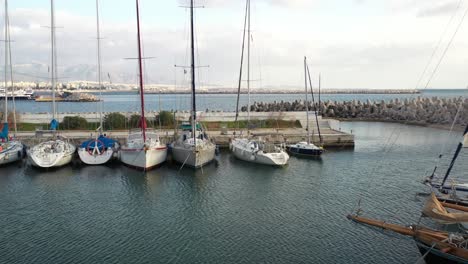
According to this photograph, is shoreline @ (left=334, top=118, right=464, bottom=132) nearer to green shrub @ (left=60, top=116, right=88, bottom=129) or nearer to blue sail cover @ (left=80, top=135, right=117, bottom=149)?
blue sail cover @ (left=80, top=135, right=117, bottom=149)

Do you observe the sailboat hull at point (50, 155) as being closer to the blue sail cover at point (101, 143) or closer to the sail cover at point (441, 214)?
the blue sail cover at point (101, 143)

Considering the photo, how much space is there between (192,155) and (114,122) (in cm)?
1713

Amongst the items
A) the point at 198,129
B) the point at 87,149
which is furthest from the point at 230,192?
the point at 87,149

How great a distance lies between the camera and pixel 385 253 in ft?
58.1

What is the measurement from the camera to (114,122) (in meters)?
46.6

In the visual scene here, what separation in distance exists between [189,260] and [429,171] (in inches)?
868

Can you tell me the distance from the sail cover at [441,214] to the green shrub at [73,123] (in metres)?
38.1

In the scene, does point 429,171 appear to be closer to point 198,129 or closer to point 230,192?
point 230,192

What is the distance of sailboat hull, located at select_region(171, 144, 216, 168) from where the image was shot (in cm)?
3275

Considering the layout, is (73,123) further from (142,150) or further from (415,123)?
(415,123)

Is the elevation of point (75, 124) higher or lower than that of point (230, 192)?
higher

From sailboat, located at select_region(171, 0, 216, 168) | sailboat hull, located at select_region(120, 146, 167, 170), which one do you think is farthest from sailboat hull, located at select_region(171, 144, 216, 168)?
sailboat hull, located at select_region(120, 146, 167, 170)

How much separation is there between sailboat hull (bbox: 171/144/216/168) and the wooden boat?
18.7 meters

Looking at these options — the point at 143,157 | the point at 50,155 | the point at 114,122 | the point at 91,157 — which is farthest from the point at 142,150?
the point at 114,122
